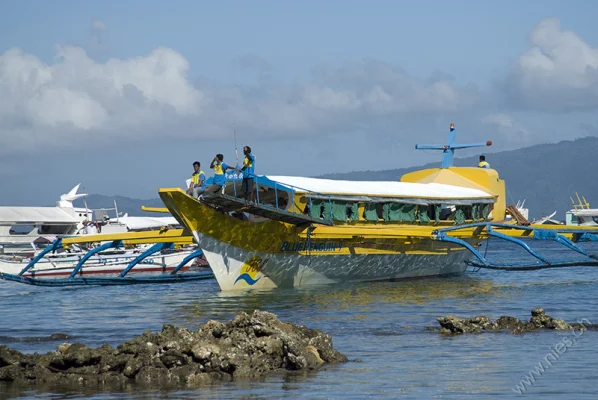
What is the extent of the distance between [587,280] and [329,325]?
17157mm

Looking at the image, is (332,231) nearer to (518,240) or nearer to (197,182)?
(197,182)

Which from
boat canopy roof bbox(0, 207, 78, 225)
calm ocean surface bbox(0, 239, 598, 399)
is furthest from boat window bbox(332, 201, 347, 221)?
boat canopy roof bbox(0, 207, 78, 225)

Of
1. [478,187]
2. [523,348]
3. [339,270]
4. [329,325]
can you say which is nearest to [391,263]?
[339,270]

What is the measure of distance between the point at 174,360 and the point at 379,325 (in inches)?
289

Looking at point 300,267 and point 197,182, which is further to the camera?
point 300,267

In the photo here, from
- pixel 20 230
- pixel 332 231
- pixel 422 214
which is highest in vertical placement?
pixel 20 230

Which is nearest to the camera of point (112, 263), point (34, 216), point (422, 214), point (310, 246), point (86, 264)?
point (310, 246)

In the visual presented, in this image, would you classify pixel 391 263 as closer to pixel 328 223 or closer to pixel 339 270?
pixel 339 270

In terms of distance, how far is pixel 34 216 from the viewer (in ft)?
222

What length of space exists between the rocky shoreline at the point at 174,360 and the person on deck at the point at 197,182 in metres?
12.2

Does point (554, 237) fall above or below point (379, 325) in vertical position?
above

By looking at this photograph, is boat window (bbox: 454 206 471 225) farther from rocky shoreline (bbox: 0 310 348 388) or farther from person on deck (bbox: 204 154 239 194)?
rocky shoreline (bbox: 0 310 348 388)

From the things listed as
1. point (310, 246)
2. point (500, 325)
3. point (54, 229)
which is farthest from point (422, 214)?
point (54, 229)

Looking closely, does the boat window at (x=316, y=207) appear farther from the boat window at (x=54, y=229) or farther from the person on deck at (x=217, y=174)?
the boat window at (x=54, y=229)
